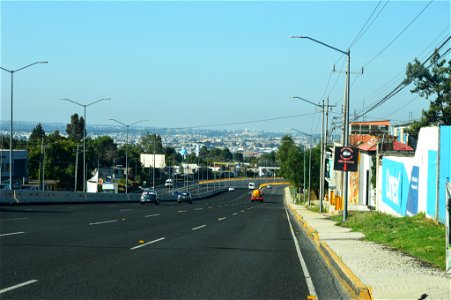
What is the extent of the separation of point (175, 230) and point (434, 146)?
10.2 metres

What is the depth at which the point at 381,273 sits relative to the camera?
1371 cm

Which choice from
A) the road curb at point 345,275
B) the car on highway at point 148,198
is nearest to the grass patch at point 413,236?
the road curb at point 345,275

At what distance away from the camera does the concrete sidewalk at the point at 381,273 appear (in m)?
11.5

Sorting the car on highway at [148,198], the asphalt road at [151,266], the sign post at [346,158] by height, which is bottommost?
the car on highway at [148,198]

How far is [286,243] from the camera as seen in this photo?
75.1ft

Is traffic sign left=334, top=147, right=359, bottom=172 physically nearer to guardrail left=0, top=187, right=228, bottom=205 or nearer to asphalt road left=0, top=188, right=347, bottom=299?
asphalt road left=0, top=188, right=347, bottom=299

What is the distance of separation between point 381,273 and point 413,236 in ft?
22.0

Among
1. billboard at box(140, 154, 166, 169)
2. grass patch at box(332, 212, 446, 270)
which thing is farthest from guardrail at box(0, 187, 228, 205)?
billboard at box(140, 154, 166, 169)

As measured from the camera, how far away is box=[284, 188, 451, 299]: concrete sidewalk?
11461mm

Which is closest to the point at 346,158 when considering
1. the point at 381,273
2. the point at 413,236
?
the point at 413,236

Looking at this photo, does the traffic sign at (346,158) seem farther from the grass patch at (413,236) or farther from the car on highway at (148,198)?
the car on highway at (148,198)

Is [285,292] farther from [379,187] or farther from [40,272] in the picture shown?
[379,187]

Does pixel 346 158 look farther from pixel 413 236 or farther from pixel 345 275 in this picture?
pixel 345 275

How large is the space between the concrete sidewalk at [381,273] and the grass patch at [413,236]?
1.23 ft
